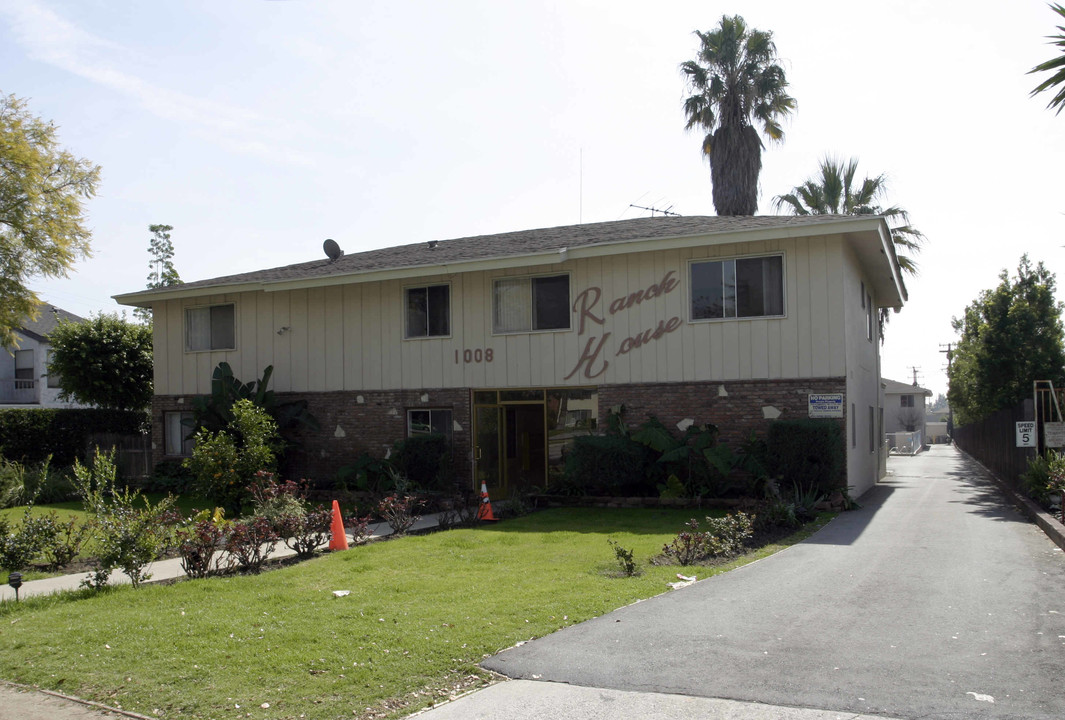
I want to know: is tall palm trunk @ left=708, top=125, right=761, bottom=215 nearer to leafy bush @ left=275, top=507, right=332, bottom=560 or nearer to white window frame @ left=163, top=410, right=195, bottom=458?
white window frame @ left=163, top=410, right=195, bottom=458

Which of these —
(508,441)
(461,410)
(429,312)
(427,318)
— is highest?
(429,312)

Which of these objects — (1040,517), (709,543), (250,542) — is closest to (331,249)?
(250,542)

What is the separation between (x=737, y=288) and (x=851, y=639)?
413 inches

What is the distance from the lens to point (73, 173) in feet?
84.5

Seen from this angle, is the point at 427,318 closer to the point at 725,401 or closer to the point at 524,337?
the point at 524,337

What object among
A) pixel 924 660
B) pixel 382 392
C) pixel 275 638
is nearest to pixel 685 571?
pixel 924 660

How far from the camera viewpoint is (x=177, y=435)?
876 inches

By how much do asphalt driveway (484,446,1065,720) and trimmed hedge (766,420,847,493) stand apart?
13.4 ft

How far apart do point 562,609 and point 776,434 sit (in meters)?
8.43

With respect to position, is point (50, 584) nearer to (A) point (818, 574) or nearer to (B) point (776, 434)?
(A) point (818, 574)

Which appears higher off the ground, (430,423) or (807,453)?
(430,423)

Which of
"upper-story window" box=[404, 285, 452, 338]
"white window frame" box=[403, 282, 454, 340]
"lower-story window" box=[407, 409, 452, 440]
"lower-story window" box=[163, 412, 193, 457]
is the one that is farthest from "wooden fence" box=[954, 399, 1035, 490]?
"lower-story window" box=[163, 412, 193, 457]

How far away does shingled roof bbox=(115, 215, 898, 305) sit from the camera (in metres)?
16.3

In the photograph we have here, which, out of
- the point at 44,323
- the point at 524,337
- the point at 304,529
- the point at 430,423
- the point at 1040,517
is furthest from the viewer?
the point at 44,323
